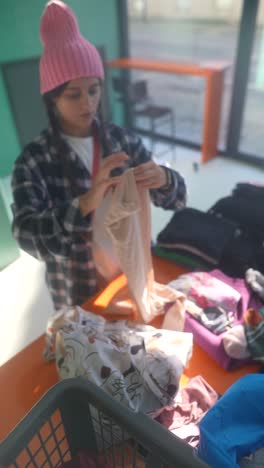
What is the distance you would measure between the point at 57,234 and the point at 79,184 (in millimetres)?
251

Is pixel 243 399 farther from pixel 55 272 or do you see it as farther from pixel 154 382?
pixel 55 272

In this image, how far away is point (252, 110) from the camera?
389 centimetres

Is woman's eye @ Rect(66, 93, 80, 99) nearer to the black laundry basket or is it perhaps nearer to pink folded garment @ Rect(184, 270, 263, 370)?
pink folded garment @ Rect(184, 270, 263, 370)

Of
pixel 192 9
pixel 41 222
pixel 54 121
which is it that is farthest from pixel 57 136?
pixel 192 9

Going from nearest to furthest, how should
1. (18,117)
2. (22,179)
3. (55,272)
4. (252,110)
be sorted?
(22,179), (55,272), (18,117), (252,110)

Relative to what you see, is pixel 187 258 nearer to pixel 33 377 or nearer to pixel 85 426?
pixel 33 377

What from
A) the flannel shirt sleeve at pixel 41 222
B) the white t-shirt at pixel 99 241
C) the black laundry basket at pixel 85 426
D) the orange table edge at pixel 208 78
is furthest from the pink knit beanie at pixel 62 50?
the orange table edge at pixel 208 78

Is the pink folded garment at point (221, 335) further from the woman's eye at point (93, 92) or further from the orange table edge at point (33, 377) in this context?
the woman's eye at point (93, 92)

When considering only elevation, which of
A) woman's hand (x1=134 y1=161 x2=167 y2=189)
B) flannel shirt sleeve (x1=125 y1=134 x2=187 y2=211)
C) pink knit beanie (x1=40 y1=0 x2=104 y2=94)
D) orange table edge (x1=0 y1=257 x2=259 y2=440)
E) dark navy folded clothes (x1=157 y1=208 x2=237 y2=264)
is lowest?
orange table edge (x1=0 y1=257 x2=259 y2=440)

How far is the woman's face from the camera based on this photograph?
0.95 m

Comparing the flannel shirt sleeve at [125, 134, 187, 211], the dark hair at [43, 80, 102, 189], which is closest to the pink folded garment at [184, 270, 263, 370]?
the flannel shirt sleeve at [125, 134, 187, 211]

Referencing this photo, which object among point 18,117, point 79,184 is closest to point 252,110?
point 18,117

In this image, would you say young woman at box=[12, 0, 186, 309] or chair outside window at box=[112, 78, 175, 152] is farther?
chair outside window at box=[112, 78, 175, 152]

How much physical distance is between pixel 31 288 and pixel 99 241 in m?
1.31
